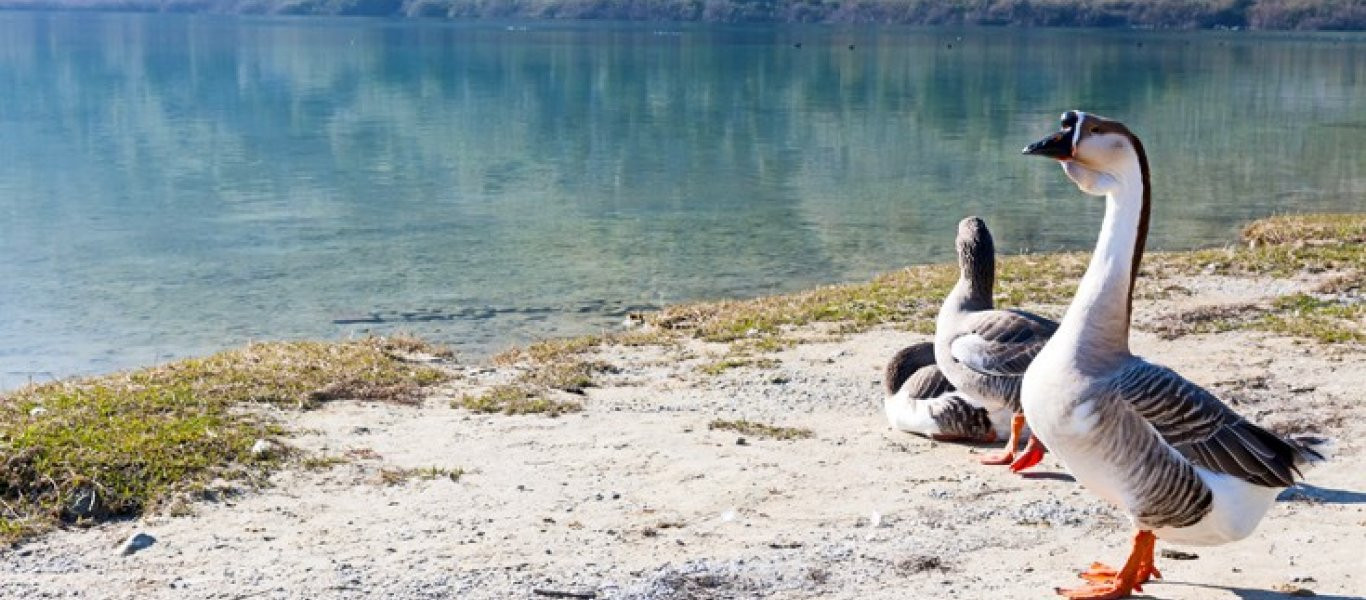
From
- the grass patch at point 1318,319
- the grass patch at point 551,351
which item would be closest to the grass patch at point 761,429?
the grass patch at point 551,351

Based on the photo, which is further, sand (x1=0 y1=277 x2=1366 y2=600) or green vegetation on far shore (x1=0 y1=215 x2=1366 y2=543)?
green vegetation on far shore (x1=0 y1=215 x2=1366 y2=543)

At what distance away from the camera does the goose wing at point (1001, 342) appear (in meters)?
10.1

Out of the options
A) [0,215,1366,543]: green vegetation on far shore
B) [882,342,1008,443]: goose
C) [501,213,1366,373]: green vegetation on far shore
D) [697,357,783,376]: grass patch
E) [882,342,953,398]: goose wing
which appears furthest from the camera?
[501,213,1366,373]: green vegetation on far shore

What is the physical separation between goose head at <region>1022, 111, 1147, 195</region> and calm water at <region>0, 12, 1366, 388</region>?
1312cm

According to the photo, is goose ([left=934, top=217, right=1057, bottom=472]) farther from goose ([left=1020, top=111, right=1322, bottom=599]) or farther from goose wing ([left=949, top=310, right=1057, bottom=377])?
goose ([left=1020, top=111, right=1322, bottom=599])

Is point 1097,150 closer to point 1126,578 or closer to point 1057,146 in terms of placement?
point 1057,146

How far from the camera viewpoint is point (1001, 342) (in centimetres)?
1021

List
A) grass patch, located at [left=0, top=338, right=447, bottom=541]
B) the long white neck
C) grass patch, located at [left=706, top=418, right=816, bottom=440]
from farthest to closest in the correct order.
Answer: grass patch, located at [left=706, top=418, right=816, bottom=440], grass patch, located at [left=0, top=338, right=447, bottom=541], the long white neck

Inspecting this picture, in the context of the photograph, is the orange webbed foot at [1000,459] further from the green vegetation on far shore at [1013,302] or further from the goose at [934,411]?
the green vegetation on far shore at [1013,302]

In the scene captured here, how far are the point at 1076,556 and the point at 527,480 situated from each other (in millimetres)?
3713

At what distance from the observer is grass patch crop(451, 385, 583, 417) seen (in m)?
12.4

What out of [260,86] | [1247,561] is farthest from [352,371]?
[260,86]

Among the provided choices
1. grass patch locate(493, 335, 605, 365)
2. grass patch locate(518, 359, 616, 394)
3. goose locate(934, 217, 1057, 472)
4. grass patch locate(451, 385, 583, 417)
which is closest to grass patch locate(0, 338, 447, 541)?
grass patch locate(451, 385, 583, 417)

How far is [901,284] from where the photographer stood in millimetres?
19109
